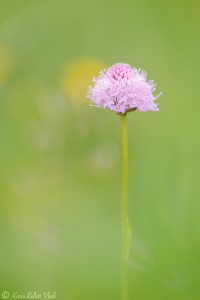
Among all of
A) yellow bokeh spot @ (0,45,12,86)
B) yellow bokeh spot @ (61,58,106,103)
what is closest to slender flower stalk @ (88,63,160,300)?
yellow bokeh spot @ (61,58,106,103)

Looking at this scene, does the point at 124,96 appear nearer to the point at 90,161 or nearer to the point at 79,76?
the point at 90,161

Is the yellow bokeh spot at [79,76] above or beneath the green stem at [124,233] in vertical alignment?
above

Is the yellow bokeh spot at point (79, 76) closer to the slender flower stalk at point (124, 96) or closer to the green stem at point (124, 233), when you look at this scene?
the slender flower stalk at point (124, 96)

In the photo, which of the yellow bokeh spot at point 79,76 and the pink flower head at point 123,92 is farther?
the yellow bokeh spot at point 79,76

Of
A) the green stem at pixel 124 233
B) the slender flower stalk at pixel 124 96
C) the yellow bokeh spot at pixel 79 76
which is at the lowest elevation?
the green stem at pixel 124 233

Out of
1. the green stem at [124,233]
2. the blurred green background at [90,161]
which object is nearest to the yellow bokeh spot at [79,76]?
the blurred green background at [90,161]

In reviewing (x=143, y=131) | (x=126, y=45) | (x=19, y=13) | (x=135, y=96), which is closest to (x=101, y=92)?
(x=135, y=96)

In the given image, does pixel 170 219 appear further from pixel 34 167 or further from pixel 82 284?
pixel 34 167
